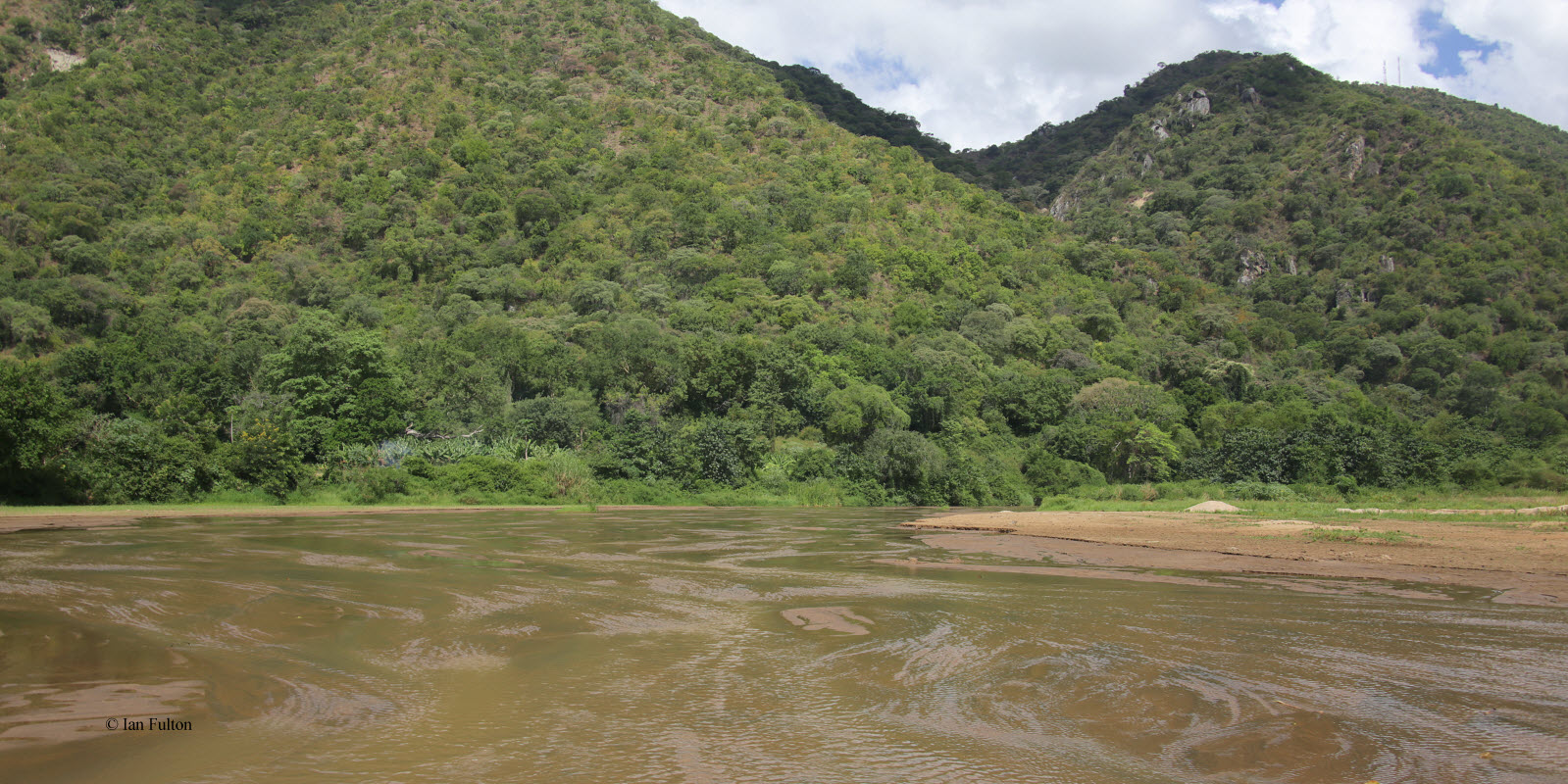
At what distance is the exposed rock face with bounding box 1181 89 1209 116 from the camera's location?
538 feet

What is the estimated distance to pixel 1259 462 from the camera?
48281 mm

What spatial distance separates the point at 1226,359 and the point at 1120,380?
18297mm

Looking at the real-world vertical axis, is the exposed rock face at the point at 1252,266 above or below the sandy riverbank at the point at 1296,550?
above

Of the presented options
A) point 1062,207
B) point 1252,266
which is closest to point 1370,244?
point 1252,266

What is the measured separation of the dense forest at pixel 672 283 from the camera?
147 feet

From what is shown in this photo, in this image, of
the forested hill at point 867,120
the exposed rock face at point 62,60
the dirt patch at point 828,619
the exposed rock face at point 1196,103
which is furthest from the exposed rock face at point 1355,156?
the exposed rock face at point 62,60

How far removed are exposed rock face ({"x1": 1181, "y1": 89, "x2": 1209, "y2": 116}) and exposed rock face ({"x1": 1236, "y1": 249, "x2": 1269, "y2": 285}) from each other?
60.6m

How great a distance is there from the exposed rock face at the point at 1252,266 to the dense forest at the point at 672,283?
459 mm

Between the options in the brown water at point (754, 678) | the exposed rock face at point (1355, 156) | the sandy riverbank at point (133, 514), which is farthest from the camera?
the exposed rock face at point (1355, 156)

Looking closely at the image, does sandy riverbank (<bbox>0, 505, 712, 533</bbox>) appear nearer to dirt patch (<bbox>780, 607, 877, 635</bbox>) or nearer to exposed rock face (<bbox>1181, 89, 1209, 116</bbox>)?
dirt patch (<bbox>780, 607, 877, 635</bbox>)

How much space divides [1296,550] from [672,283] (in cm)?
7140

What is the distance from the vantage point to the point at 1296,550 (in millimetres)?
18828

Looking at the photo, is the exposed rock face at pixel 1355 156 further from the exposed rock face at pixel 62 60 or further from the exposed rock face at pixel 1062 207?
the exposed rock face at pixel 62 60

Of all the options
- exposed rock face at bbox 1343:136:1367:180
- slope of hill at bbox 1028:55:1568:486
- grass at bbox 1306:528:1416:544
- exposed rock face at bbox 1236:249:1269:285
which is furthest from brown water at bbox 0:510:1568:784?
exposed rock face at bbox 1343:136:1367:180
